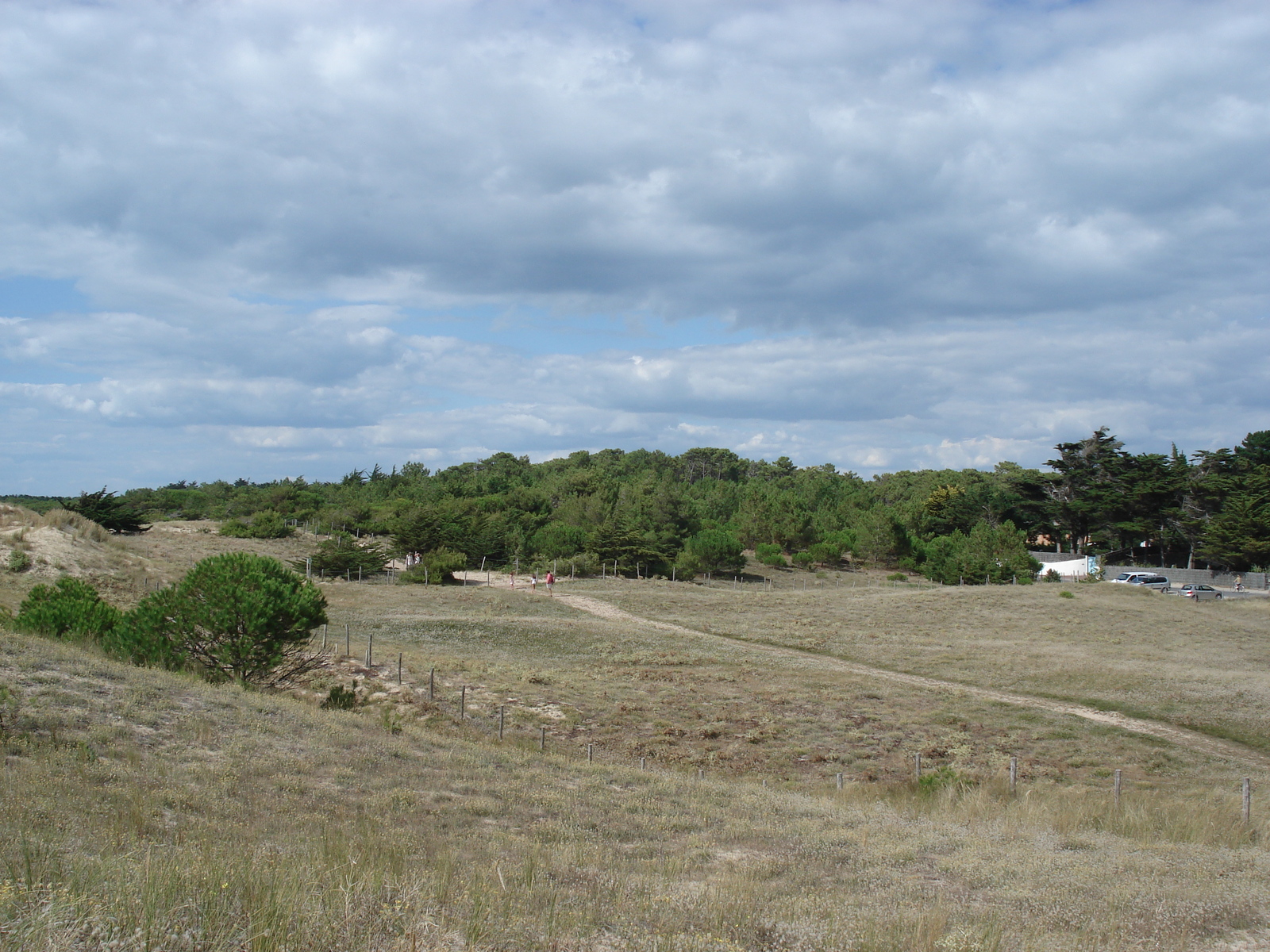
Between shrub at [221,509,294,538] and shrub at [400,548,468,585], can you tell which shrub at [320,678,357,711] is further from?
shrub at [221,509,294,538]

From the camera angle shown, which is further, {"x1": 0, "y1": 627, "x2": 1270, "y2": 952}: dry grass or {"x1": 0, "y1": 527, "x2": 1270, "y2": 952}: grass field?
{"x1": 0, "y1": 527, "x2": 1270, "y2": 952}: grass field

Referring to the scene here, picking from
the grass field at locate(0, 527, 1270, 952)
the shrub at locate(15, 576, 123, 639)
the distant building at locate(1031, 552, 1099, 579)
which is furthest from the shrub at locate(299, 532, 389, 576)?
the distant building at locate(1031, 552, 1099, 579)

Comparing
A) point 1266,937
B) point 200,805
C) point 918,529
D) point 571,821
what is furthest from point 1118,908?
point 918,529

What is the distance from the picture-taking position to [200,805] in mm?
8430

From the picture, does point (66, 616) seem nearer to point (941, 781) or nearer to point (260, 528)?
point (941, 781)

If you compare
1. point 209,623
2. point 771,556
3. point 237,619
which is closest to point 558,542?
point 771,556

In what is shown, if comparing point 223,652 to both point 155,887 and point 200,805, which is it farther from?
point 155,887

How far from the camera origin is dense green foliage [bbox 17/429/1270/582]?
71312mm

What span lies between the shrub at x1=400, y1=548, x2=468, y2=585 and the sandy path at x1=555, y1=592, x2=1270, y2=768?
2070 centimetres

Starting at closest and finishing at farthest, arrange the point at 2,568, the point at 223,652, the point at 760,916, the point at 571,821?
the point at 760,916 < the point at 571,821 < the point at 223,652 < the point at 2,568

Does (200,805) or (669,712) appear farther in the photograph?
(669,712)

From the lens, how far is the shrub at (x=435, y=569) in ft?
206

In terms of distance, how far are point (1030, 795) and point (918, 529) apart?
8940 centimetres

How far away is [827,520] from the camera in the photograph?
101 metres
